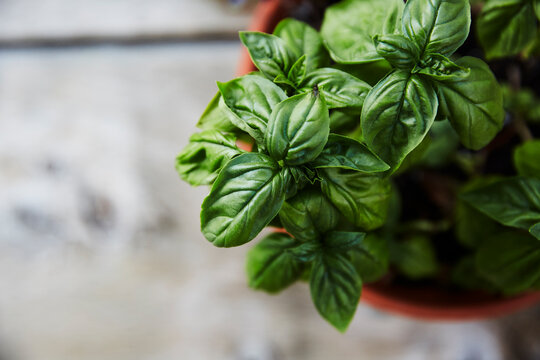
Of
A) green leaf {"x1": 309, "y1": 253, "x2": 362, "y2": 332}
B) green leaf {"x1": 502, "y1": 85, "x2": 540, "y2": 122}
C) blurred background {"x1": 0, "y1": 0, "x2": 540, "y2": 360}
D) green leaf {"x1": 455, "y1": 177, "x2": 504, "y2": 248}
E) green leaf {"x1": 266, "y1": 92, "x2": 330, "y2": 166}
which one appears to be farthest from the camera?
blurred background {"x1": 0, "y1": 0, "x2": 540, "y2": 360}

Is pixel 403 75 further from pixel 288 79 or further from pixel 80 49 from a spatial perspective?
pixel 80 49

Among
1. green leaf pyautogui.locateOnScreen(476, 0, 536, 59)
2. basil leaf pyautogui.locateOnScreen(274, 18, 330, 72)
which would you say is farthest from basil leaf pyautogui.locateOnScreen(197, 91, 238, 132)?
green leaf pyautogui.locateOnScreen(476, 0, 536, 59)

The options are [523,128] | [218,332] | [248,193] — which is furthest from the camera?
[218,332]

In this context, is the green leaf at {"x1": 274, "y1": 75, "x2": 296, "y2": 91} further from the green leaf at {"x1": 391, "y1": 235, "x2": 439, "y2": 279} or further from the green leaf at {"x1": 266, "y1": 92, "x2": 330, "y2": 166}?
the green leaf at {"x1": 391, "y1": 235, "x2": 439, "y2": 279}

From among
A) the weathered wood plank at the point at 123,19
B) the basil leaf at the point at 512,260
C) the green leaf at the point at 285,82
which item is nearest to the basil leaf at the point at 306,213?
the green leaf at the point at 285,82

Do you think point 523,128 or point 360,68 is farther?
point 523,128

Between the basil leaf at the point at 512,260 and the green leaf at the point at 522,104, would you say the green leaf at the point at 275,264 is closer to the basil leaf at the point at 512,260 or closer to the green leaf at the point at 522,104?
the basil leaf at the point at 512,260

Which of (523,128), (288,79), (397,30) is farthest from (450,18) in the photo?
(523,128)
